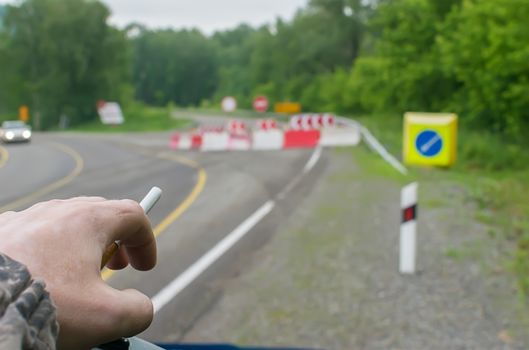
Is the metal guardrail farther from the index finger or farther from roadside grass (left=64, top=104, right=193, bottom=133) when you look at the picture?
roadside grass (left=64, top=104, right=193, bottom=133)

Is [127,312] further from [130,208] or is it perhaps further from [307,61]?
[307,61]

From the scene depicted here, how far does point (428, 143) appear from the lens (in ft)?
33.8

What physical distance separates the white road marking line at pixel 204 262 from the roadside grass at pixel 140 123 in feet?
151

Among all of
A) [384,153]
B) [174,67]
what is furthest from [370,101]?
[384,153]

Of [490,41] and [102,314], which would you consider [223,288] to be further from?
[490,41]

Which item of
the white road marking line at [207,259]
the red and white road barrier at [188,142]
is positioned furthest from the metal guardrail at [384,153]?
the red and white road barrier at [188,142]

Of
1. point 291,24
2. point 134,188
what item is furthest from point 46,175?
point 291,24

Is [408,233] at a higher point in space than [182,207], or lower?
higher

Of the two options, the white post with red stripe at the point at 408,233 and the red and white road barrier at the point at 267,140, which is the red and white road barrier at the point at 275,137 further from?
the white post with red stripe at the point at 408,233

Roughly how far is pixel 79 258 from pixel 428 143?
375 inches

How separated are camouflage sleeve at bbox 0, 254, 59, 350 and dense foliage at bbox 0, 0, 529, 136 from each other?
16.0m

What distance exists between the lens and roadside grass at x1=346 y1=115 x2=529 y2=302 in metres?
9.98

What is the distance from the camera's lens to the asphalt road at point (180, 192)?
8.64 m

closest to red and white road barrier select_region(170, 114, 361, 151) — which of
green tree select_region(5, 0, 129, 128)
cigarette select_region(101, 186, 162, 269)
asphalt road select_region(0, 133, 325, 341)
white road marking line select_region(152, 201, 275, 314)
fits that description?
asphalt road select_region(0, 133, 325, 341)
